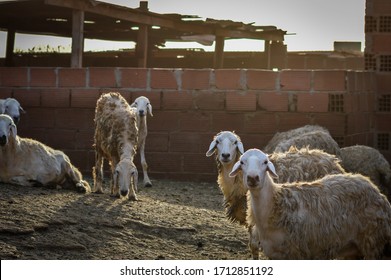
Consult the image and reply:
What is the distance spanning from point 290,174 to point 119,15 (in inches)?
341

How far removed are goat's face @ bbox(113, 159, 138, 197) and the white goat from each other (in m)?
3.32

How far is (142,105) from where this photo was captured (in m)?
14.3

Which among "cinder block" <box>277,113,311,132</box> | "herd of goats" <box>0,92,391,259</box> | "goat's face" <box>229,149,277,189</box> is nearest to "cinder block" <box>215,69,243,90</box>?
"cinder block" <box>277,113,311,132</box>

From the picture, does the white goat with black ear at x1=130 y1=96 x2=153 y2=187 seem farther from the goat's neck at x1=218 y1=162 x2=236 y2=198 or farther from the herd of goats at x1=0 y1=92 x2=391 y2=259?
the goat's neck at x1=218 y1=162 x2=236 y2=198

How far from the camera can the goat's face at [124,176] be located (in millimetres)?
11477

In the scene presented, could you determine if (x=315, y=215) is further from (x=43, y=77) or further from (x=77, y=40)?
(x=77, y=40)

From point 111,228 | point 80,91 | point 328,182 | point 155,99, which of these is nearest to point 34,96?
point 80,91

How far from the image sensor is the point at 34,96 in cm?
1536

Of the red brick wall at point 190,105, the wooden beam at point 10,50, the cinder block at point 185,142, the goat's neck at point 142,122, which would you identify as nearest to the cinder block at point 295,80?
the red brick wall at point 190,105

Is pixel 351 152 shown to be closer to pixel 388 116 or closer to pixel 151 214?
pixel 388 116

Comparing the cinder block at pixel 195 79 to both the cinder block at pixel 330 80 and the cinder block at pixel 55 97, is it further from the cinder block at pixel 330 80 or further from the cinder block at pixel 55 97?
the cinder block at pixel 55 97

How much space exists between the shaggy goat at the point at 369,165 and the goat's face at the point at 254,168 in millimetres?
5390

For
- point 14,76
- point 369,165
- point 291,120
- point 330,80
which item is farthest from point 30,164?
point 330,80

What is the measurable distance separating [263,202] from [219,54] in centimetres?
1311
